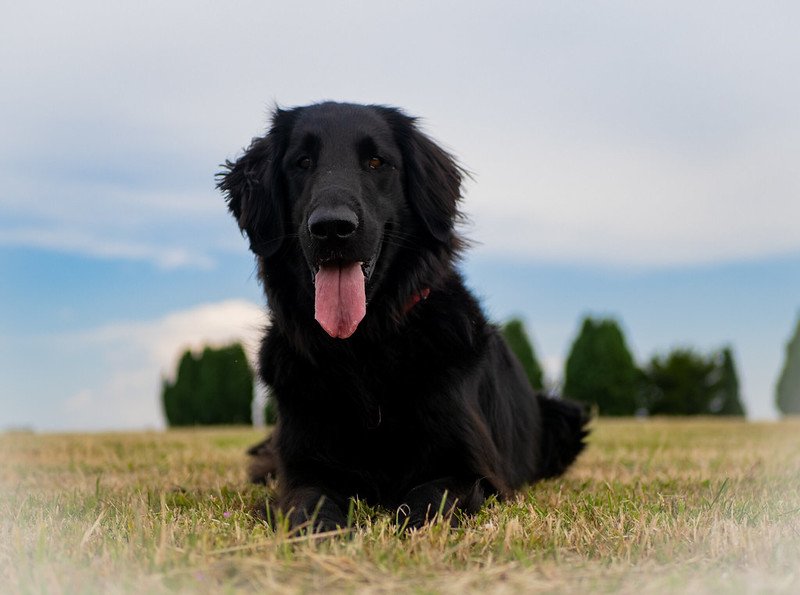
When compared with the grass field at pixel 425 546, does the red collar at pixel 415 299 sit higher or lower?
higher

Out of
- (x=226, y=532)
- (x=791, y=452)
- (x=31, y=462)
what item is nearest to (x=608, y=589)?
(x=226, y=532)

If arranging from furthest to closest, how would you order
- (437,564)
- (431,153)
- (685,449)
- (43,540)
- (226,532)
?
(685,449) → (431,153) → (226,532) → (43,540) → (437,564)

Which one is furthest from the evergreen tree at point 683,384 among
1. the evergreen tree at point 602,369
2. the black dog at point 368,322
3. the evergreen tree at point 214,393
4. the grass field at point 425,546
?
the black dog at point 368,322

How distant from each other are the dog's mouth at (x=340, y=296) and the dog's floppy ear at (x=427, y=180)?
0.60 meters

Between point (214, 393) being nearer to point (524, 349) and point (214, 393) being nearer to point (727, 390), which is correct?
point (524, 349)

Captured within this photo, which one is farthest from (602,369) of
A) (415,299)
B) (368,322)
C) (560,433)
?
(368,322)

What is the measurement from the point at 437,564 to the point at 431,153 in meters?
2.38

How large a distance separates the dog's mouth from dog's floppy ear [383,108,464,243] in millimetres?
602

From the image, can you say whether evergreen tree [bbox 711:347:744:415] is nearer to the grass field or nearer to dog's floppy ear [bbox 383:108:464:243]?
the grass field

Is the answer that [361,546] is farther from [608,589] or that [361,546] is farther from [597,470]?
[597,470]

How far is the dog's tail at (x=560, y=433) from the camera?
16.8 ft

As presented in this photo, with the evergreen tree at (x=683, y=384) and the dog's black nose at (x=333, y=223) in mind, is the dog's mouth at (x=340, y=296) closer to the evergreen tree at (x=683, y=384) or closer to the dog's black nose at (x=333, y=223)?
the dog's black nose at (x=333, y=223)

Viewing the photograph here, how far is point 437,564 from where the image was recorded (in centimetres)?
228

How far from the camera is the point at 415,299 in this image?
12.1 feet
